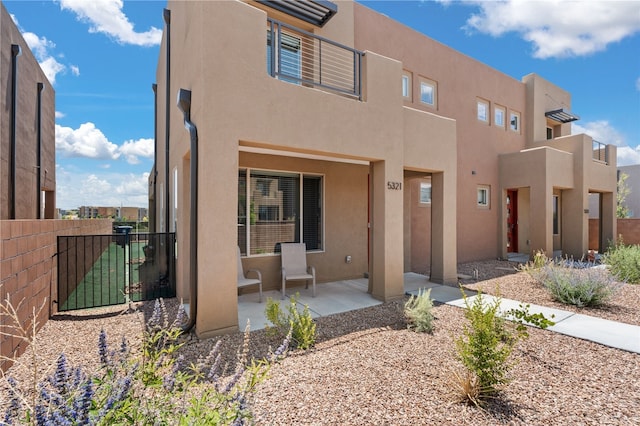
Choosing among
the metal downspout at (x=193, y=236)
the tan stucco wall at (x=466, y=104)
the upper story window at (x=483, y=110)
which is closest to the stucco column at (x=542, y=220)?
the tan stucco wall at (x=466, y=104)

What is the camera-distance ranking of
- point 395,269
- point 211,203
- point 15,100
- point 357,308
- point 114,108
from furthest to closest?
point 114,108, point 15,100, point 395,269, point 357,308, point 211,203

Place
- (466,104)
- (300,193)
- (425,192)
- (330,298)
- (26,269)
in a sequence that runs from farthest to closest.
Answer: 1. (466,104)
2. (425,192)
3. (300,193)
4. (330,298)
5. (26,269)

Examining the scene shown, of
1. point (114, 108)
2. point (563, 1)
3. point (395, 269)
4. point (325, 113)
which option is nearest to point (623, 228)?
point (563, 1)

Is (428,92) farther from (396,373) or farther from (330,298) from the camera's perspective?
(396,373)

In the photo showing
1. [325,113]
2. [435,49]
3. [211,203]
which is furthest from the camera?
[435,49]

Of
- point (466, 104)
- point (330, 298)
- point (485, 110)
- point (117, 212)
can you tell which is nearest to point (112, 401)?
point (330, 298)

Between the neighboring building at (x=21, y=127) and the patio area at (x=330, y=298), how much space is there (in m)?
8.48

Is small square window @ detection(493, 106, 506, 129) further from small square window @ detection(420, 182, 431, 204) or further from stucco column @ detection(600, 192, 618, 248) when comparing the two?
stucco column @ detection(600, 192, 618, 248)

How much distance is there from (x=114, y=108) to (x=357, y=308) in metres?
18.2

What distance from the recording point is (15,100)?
33.1ft

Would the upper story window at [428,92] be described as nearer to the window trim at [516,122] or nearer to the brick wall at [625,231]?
the window trim at [516,122]

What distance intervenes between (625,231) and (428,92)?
13.7 meters

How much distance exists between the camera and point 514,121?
49.5 feet

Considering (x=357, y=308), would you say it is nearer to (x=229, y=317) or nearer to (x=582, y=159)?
(x=229, y=317)
